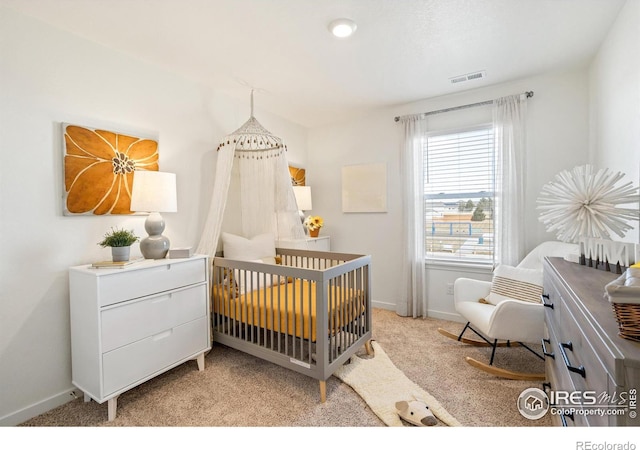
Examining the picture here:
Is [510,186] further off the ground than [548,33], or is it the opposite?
[548,33]

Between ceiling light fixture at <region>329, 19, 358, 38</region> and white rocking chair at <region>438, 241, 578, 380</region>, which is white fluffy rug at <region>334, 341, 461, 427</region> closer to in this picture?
white rocking chair at <region>438, 241, 578, 380</region>

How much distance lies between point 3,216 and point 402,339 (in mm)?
3175

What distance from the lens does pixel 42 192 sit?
1864 mm

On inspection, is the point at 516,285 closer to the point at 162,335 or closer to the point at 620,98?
the point at 620,98

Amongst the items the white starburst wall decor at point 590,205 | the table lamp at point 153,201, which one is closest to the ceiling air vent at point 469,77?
the white starburst wall decor at point 590,205

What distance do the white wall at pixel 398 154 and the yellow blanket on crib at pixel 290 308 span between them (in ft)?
4.55

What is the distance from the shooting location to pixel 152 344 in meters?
1.95

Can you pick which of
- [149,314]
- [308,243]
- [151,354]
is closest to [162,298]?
[149,314]

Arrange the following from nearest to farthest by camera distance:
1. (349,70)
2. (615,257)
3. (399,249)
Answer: (615,257)
(349,70)
(399,249)

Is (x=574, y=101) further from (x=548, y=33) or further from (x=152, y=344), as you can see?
(x=152, y=344)

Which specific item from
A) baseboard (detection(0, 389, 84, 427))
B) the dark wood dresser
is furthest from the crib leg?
baseboard (detection(0, 389, 84, 427))

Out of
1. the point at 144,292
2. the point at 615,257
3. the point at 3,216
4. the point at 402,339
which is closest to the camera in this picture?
the point at 615,257

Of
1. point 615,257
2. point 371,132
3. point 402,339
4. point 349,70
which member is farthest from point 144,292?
point 371,132

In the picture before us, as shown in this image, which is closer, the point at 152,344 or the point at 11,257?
the point at 11,257
